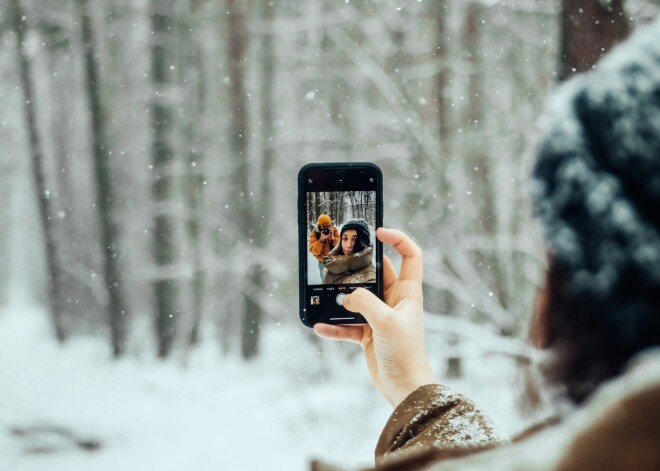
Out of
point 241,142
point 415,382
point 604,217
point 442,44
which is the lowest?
point 415,382

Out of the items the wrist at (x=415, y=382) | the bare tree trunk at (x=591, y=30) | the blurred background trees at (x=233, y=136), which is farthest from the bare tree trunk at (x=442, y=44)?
the wrist at (x=415, y=382)

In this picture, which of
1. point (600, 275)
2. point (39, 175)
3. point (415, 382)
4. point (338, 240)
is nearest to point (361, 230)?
point (338, 240)

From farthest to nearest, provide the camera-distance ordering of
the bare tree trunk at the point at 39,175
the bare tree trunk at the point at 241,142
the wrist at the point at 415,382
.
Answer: the bare tree trunk at the point at 241,142, the bare tree trunk at the point at 39,175, the wrist at the point at 415,382

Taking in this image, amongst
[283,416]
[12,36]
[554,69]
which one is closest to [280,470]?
[283,416]

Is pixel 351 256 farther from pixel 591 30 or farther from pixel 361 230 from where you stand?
pixel 591 30

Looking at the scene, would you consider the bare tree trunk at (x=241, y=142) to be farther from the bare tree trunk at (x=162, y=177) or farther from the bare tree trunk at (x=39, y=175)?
the bare tree trunk at (x=39, y=175)

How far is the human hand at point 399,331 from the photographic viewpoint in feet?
2.63

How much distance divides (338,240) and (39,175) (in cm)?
371

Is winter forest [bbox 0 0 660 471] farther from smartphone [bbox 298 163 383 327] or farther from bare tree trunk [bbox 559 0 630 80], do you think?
smartphone [bbox 298 163 383 327]

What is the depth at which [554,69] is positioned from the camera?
311 centimetres

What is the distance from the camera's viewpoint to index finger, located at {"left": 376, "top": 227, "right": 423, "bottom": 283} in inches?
35.9

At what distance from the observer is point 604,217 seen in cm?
30

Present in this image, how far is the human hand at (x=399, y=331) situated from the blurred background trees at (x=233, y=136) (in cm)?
217

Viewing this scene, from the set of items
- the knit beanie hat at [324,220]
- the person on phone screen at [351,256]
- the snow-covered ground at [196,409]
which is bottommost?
the snow-covered ground at [196,409]
